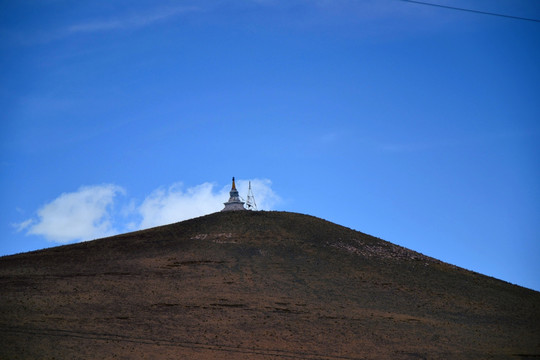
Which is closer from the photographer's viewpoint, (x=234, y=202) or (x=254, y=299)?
(x=254, y=299)

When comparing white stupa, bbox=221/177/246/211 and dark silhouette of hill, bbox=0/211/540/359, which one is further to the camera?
white stupa, bbox=221/177/246/211

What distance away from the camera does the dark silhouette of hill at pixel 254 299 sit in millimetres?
34906

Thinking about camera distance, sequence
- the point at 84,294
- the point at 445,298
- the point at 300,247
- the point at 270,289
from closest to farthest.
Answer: the point at 84,294, the point at 270,289, the point at 445,298, the point at 300,247

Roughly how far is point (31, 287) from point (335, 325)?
1861cm

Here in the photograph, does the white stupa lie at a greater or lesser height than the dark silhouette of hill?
greater

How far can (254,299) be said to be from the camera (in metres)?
41.8

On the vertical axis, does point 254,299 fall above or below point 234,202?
below

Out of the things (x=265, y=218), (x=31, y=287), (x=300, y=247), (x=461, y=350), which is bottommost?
(x=461, y=350)

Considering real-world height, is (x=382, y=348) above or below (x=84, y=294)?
below

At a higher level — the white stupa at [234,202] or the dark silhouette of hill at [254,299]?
the white stupa at [234,202]

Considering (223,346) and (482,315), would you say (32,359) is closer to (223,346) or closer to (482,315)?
(223,346)

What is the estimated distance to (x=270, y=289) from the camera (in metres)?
43.7

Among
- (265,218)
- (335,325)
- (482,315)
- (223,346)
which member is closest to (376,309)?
(335,325)

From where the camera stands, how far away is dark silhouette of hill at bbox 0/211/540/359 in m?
34.9
